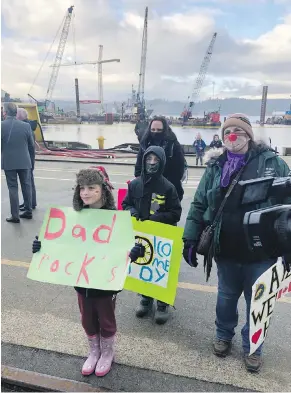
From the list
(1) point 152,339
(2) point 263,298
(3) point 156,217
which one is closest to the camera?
(2) point 263,298

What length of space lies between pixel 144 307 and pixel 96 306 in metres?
0.86

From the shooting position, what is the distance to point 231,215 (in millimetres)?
2176

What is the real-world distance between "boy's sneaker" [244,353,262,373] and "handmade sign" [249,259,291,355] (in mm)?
305

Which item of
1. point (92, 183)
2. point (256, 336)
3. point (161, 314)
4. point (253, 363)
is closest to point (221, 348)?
point (253, 363)

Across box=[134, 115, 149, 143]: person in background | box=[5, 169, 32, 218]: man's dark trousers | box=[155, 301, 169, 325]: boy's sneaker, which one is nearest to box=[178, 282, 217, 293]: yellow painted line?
box=[155, 301, 169, 325]: boy's sneaker

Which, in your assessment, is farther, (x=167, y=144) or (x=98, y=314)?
(x=167, y=144)

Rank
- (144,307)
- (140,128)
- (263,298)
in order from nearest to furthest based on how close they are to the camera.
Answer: (263,298), (144,307), (140,128)

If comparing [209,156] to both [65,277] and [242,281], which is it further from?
[65,277]

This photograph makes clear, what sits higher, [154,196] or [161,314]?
[154,196]

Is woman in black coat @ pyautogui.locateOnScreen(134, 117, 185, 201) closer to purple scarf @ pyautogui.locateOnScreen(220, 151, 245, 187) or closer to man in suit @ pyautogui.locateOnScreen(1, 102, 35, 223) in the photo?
purple scarf @ pyautogui.locateOnScreen(220, 151, 245, 187)

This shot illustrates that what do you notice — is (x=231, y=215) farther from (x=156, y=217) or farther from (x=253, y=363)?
(x=253, y=363)

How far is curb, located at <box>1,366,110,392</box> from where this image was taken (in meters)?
2.15

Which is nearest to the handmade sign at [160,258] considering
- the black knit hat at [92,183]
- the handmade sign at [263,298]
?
the black knit hat at [92,183]

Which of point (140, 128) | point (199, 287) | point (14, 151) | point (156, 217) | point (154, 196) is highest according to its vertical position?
point (140, 128)
